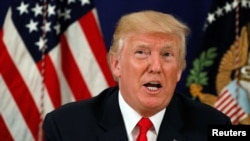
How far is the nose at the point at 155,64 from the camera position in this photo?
1.64 meters

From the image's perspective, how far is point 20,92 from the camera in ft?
9.30

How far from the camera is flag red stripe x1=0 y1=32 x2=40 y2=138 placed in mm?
2811

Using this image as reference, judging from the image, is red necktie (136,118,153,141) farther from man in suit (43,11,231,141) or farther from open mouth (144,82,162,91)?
open mouth (144,82,162,91)

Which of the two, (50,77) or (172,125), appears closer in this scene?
(172,125)

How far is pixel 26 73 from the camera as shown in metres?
2.83

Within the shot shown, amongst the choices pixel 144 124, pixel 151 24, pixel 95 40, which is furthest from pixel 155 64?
pixel 95 40

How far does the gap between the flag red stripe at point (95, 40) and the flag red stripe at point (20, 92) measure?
0.46 metres

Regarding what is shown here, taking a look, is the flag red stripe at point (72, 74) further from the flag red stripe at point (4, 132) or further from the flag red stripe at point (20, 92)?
the flag red stripe at point (4, 132)

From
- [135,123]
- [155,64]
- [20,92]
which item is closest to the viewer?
[155,64]

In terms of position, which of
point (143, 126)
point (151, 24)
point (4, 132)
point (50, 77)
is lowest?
point (4, 132)

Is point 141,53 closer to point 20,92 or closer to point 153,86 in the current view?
point 153,86

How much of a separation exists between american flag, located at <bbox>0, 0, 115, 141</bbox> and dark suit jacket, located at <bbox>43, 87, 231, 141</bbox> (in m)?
0.96

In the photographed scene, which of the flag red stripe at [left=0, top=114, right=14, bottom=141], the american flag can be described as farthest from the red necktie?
the flag red stripe at [left=0, top=114, right=14, bottom=141]

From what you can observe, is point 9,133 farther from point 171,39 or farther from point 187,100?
point 171,39
